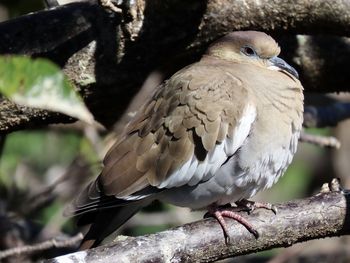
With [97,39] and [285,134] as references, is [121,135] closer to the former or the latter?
[97,39]

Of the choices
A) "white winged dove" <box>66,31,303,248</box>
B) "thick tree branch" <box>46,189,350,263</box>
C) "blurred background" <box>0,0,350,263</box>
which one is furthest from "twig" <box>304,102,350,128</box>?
"thick tree branch" <box>46,189,350,263</box>

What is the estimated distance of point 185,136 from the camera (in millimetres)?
2711

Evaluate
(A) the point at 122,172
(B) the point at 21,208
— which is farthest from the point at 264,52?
(B) the point at 21,208

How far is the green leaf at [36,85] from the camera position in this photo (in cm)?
109

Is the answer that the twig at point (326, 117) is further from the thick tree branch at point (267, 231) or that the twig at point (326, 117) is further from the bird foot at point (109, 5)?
the bird foot at point (109, 5)

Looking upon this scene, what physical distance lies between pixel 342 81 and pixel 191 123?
91 cm

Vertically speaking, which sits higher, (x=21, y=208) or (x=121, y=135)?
(x=121, y=135)

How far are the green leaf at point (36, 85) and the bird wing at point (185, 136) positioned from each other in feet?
5.06

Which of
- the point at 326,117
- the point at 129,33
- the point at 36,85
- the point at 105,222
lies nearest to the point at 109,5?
the point at 129,33

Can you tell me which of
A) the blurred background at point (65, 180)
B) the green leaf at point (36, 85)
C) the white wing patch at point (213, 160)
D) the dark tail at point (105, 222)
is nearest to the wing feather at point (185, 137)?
the white wing patch at point (213, 160)

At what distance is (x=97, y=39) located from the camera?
2.84 metres

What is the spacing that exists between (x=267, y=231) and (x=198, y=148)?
19.6 inches

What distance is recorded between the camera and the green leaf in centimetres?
109

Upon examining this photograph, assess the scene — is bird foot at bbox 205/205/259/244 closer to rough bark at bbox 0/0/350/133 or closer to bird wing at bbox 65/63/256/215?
bird wing at bbox 65/63/256/215
